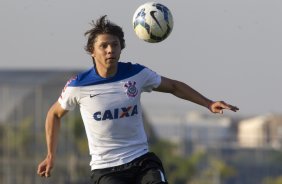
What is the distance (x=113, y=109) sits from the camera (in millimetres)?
13781

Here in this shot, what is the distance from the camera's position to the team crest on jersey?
13859 mm

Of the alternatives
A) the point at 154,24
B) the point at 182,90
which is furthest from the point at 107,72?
the point at 154,24

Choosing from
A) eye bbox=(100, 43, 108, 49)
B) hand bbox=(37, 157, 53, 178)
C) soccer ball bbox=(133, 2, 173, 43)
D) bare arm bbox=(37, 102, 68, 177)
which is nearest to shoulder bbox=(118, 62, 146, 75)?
eye bbox=(100, 43, 108, 49)

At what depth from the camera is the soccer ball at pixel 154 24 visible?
51.3 ft

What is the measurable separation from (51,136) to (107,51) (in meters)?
1.32

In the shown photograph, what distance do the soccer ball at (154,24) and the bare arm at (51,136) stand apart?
6.34 feet

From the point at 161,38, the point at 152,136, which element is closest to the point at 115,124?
the point at 161,38

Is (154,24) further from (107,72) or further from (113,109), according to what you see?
(113,109)

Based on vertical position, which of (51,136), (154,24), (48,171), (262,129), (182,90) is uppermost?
(154,24)

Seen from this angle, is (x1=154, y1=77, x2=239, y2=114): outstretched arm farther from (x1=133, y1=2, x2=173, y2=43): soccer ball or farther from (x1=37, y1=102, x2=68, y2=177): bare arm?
(x1=133, y1=2, x2=173, y2=43): soccer ball

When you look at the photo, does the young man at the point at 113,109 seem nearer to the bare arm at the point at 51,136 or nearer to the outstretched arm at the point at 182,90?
the outstretched arm at the point at 182,90

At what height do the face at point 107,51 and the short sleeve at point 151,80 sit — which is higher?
the face at point 107,51

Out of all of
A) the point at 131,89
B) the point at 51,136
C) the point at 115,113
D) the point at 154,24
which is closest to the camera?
the point at 115,113

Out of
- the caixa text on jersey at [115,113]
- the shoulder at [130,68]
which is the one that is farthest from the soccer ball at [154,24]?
the caixa text on jersey at [115,113]
